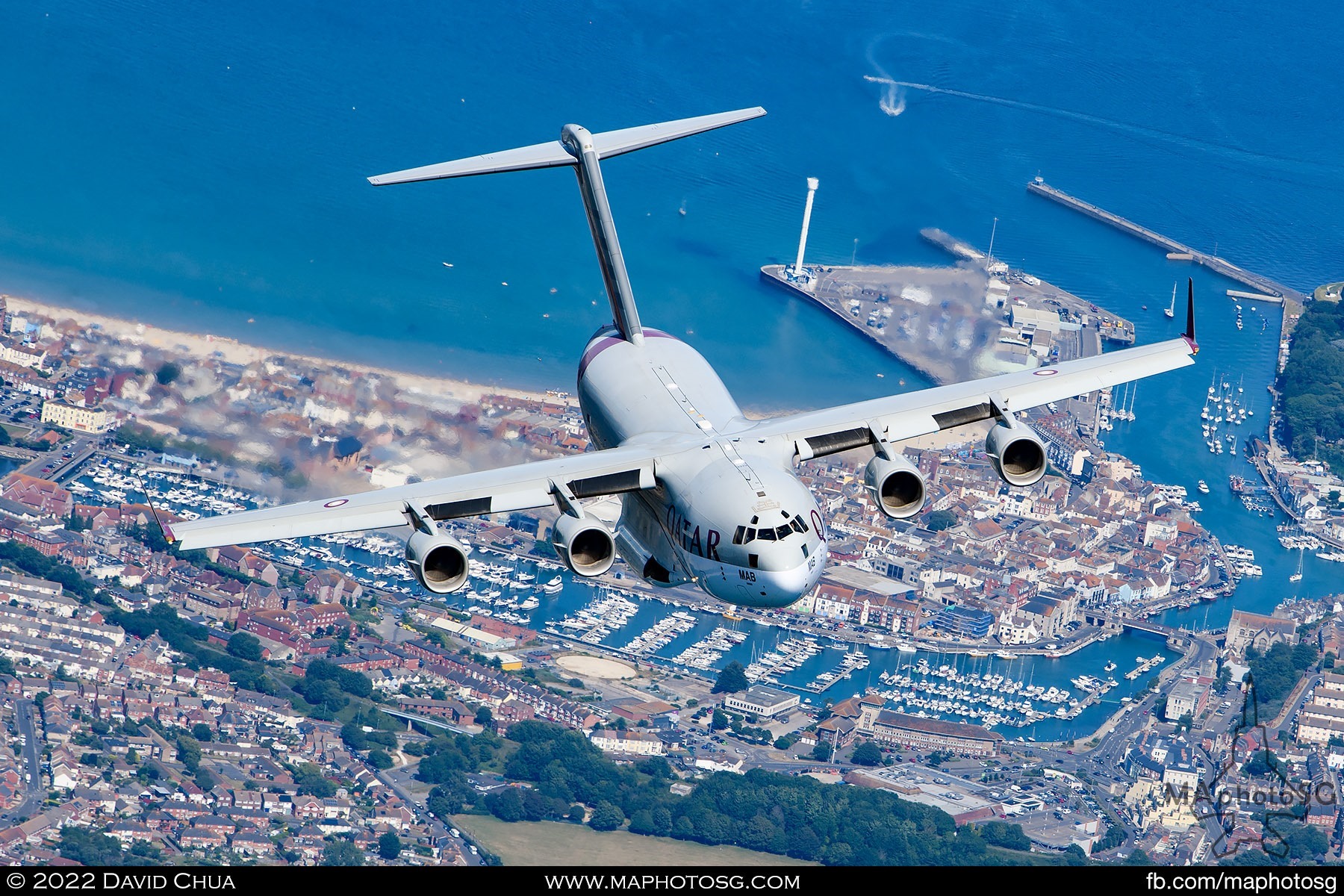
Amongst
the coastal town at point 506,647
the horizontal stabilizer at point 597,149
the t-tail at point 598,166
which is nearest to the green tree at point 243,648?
the coastal town at point 506,647

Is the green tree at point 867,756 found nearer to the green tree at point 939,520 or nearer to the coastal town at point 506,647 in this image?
the coastal town at point 506,647

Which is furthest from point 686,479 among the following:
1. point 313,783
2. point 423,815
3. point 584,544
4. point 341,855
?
point 313,783

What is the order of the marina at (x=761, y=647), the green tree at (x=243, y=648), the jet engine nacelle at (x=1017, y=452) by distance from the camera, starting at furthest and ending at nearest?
the marina at (x=761, y=647) → the green tree at (x=243, y=648) → the jet engine nacelle at (x=1017, y=452)

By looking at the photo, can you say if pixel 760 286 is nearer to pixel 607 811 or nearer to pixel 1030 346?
pixel 1030 346

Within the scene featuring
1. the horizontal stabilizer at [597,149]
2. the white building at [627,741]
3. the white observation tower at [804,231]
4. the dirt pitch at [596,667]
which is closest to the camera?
the horizontal stabilizer at [597,149]

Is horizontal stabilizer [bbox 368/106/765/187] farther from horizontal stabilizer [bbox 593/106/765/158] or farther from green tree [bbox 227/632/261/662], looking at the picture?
green tree [bbox 227/632/261/662]

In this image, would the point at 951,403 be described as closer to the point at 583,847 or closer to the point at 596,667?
the point at 583,847
